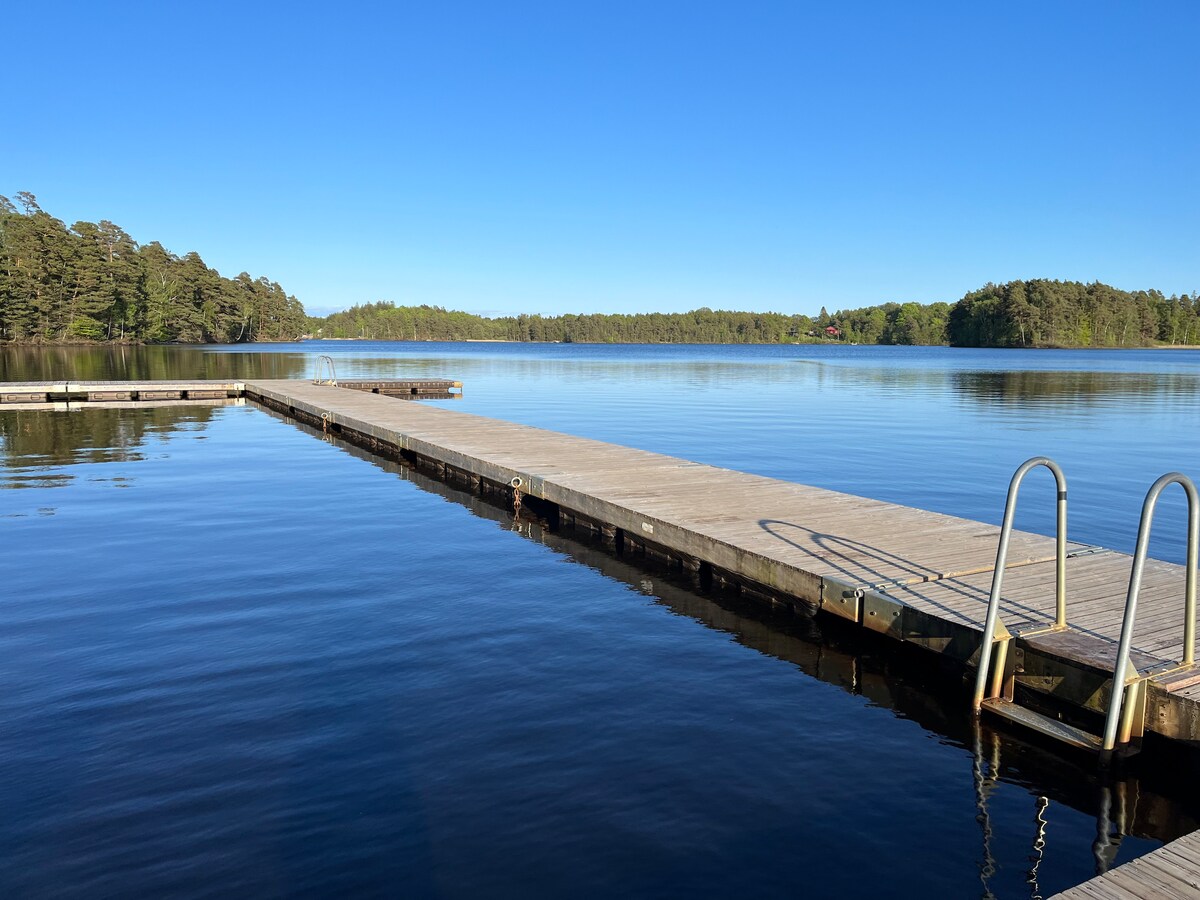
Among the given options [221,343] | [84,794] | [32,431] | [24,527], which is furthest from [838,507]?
[221,343]

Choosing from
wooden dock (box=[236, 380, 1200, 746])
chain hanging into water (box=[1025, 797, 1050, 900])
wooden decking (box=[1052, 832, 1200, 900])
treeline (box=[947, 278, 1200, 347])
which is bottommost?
chain hanging into water (box=[1025, 797, 1050, 900])

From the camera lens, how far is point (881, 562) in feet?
26.3

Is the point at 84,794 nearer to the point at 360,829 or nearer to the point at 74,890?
the point at 74,890

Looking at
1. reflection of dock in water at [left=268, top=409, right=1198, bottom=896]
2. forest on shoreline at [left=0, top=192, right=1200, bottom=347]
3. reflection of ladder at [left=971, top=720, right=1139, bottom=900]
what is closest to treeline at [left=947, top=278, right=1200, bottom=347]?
forest on shoreline at [left=0, top=192, right=1200, bottom=347]

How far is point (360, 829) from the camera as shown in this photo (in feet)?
15.7

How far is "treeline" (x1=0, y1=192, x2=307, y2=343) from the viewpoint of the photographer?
79250mm

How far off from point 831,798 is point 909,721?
5.05ft

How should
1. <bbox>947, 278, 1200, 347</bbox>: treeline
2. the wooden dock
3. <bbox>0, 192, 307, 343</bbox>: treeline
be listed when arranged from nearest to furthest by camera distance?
the wooden dock
<bbox>0, 192, 307, 343</bbox>: treeline
<bbox>947, 278, 1200, 347</bbox>: treeline

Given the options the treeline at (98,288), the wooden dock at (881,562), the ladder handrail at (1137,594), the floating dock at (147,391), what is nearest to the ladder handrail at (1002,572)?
the wooden dock at (881,562)

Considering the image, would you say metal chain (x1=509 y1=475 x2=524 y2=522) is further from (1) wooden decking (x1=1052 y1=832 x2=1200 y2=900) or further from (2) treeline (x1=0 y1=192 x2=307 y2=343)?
(2) treeline (x1=0 y1=192 x2=307 y2=343)

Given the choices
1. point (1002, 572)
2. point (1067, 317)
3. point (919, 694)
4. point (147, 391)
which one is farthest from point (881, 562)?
point (1067, 317)

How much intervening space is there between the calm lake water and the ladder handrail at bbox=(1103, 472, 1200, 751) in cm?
61

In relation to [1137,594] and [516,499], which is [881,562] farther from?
[516,499]

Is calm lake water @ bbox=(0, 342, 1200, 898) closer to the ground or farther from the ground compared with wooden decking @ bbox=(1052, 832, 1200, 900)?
closer to the ground
